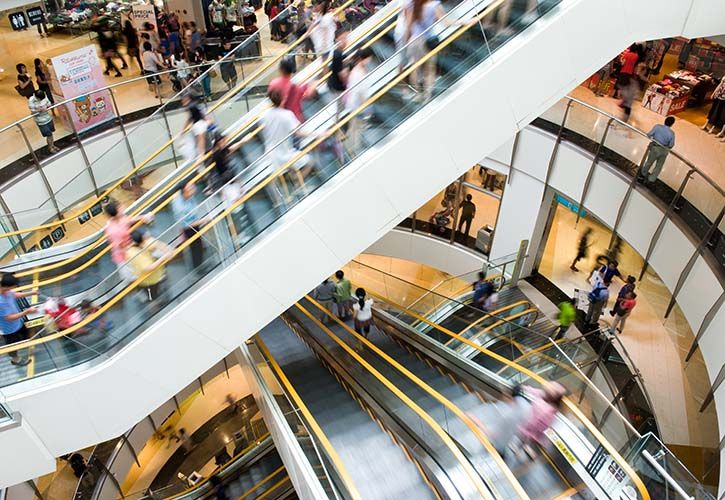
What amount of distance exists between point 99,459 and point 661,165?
43.0 ft

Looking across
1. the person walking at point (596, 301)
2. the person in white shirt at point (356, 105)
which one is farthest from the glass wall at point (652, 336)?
the person in white shirt at point (356, 105)

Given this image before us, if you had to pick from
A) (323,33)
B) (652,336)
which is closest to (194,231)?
(323,33)

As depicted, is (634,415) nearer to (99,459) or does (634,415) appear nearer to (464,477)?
(464,477)

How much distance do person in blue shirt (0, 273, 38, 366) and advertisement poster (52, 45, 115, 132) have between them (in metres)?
5.22

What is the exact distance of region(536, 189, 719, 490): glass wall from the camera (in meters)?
9.70

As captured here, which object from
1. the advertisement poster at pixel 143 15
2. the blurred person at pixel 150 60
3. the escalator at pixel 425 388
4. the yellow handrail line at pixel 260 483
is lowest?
the yellow handrail line at pixel 260 483

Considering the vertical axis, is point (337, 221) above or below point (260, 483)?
above

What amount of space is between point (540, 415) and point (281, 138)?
169 inches

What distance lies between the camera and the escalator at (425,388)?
626 centimetres

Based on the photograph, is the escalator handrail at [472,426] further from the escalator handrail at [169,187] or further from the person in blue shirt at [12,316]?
the person in blue shirt at [12,316]

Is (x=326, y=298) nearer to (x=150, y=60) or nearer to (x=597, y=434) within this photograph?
(x=597, y=434)

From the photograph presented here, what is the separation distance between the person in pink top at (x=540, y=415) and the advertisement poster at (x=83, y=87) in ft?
32.0

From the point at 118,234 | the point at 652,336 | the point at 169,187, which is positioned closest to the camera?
the point at 118,234

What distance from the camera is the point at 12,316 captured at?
21.7 feet
